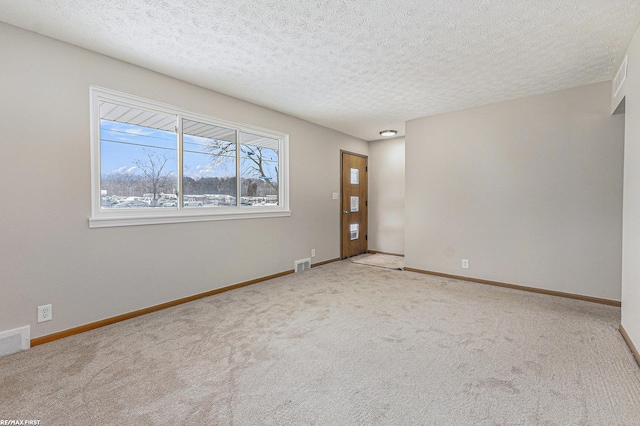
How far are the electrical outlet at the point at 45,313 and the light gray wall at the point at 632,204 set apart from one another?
465 cm

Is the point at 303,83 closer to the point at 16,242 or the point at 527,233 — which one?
the point at 16,242

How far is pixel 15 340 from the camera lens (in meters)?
2.36

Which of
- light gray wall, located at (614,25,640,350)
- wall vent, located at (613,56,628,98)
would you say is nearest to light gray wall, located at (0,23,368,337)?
light gray wall, located at (614,25,640,350)

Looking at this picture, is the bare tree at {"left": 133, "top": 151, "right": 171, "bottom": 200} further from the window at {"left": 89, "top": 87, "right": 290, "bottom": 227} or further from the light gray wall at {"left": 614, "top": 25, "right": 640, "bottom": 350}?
the light gray wall at {"left": 614, "top": 25, "right": 640, "bottom": 350}

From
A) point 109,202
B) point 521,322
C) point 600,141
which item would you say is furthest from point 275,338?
point 600,141

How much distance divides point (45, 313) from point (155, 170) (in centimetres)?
161

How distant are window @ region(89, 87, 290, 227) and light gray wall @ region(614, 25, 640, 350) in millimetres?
3840

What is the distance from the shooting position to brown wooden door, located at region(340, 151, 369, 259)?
598 centimetres

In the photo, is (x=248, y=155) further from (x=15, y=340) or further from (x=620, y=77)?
(x=620, y=77)

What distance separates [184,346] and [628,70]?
4.48 metres

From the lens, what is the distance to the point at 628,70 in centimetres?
260

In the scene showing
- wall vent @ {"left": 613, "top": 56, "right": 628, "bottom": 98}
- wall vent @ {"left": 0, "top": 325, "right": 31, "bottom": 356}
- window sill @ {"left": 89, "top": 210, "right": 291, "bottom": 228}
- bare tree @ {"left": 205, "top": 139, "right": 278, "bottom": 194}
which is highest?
wall vent @ {"left": 613, "top": 56, "right": 628, "bottom": 98}

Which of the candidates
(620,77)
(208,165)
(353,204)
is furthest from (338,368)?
(353,204)

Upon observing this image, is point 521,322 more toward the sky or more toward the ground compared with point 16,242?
more toward the ground
